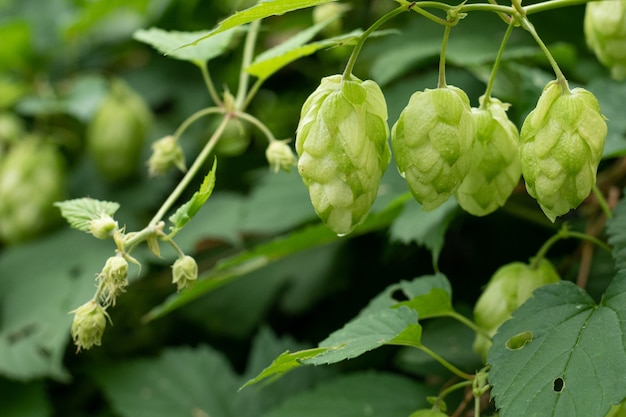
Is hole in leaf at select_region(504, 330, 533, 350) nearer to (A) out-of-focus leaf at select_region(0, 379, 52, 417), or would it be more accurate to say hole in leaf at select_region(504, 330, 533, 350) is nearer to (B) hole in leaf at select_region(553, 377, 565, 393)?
(B) hole in leaf at select_region(553, 377, 565, 393)

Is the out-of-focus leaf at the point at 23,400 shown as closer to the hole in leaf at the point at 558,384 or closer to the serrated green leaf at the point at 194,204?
the serrated green leaf at the point at 194,204

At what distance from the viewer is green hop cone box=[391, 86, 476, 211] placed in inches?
31.8

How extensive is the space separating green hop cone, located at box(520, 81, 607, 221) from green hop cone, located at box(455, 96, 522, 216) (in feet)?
0.25

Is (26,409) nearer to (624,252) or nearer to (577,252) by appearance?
(577,252)

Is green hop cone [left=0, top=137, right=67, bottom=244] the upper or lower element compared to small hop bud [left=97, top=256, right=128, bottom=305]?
lower

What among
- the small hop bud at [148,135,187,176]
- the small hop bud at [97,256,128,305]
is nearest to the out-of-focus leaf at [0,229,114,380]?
the small hop bud at [148,135,187,176]

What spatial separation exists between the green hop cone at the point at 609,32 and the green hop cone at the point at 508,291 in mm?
389

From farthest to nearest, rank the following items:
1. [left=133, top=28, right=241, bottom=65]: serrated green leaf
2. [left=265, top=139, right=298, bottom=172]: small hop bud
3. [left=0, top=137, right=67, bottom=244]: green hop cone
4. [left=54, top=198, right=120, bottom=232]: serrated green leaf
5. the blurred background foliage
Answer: [left=0, top=137, right=67, bottom=244]: green hop cone, the blurred background foliage, [left=133, top=28, right=241, bottom=65]: serrated green leaf, [left=265, top=139, right=298, bottom=172]: small hop bud, [left=54, top=198, right=120, bottom=232]: serrated green leaf

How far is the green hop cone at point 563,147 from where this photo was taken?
79 centimetres

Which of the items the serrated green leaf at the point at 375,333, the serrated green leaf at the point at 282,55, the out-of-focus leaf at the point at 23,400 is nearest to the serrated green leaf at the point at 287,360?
the serrated green leaf at the point at 375,333

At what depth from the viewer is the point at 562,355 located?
2.82 ft

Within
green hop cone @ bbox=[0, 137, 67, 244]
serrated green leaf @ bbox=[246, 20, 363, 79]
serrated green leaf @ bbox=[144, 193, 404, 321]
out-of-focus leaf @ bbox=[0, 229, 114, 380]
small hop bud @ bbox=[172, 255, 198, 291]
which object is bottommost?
out-of-focus leaf @ bbox=[0, 229, 114, 380]

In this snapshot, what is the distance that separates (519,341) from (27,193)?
1.56m

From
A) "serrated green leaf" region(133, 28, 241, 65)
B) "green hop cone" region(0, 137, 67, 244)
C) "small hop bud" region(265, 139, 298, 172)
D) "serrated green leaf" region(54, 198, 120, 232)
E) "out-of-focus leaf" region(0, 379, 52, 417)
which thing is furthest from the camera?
"green hop cone" region(0, 137, 67, 244)
